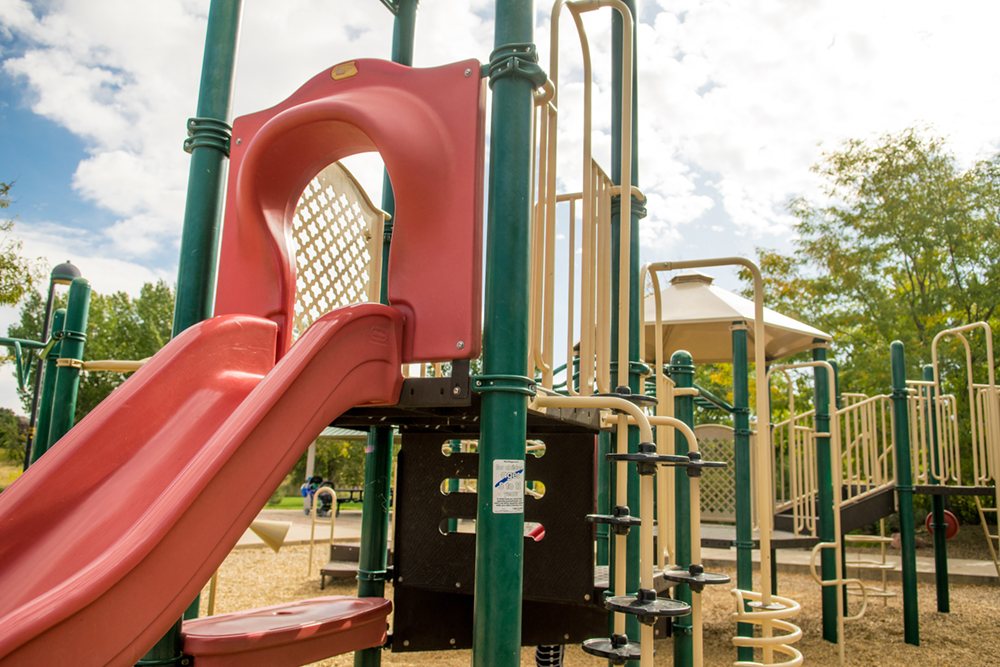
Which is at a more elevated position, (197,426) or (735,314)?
(735,314)

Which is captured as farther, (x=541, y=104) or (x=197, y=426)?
(x=541, y=104)

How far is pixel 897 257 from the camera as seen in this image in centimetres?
1744

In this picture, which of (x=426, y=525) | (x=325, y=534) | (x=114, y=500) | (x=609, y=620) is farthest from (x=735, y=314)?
(x=325, y=534)

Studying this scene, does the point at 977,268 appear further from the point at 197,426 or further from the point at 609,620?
the point at 197,426

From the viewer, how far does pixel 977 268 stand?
15.7m

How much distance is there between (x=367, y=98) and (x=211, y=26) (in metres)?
0.80

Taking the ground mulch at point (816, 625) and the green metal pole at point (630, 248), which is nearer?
the green metal pole at point (630, 248)

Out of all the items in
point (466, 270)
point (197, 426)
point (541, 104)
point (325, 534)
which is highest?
point (541, 104)

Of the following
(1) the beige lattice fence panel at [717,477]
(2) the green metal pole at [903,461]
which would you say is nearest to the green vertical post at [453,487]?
(1) the beige lattice fence panel at [717,477]

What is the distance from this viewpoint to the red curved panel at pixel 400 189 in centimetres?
240

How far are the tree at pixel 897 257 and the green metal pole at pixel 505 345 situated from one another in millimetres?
15814

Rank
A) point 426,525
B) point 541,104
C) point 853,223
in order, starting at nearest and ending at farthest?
point 541,104
point 426,525
point 853,223

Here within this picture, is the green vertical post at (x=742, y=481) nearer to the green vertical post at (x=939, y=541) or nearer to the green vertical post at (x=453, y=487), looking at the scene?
the green vertical post at (x=453, y=487)

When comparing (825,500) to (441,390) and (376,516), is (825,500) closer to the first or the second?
(376,516)
